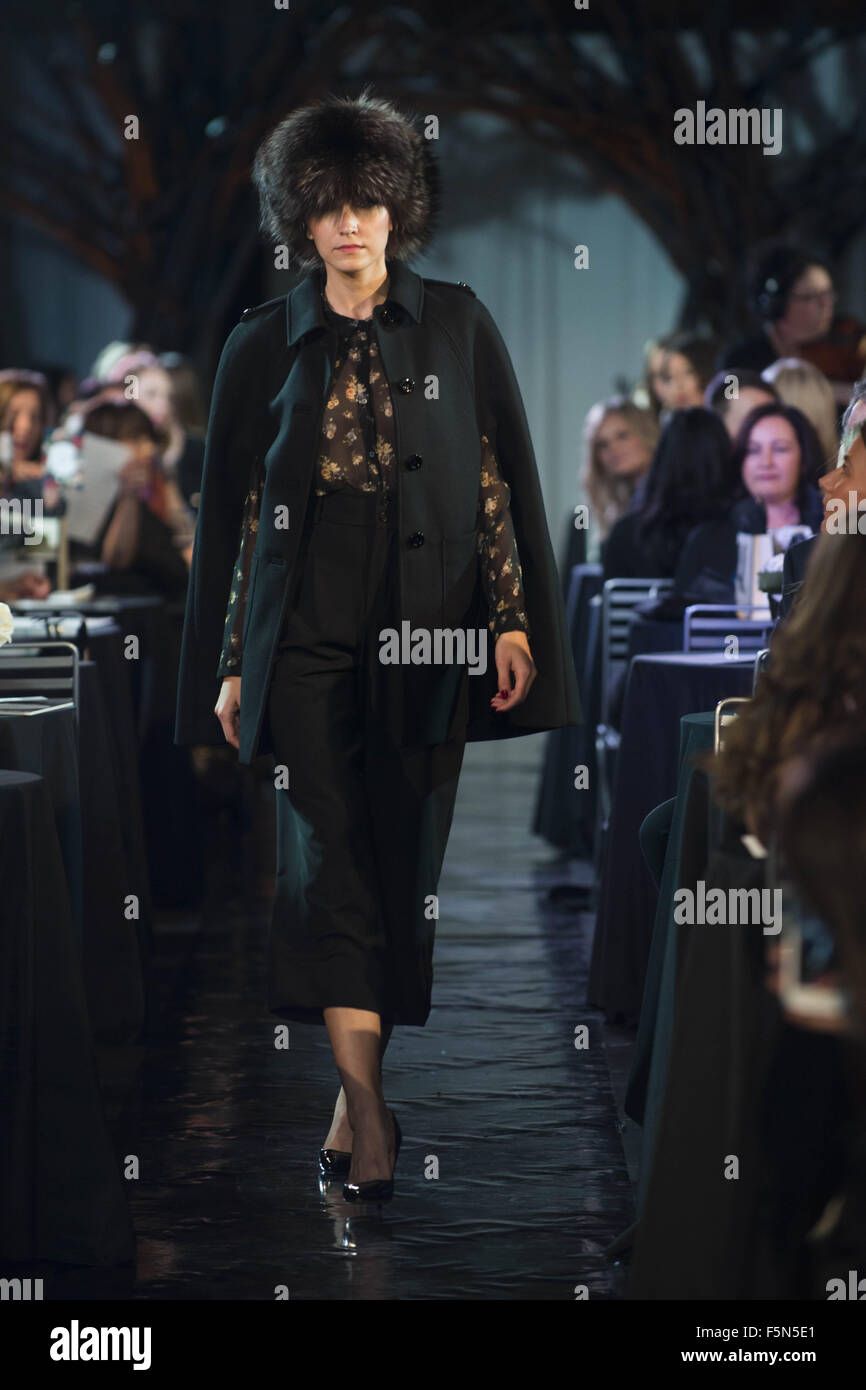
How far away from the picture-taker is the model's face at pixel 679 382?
22.9 ft

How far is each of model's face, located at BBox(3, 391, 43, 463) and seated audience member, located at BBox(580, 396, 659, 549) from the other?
1731mm

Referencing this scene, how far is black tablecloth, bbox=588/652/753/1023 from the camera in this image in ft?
14.1

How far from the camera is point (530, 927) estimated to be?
5.47 metres

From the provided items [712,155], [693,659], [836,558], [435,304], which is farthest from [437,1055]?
[712,155]

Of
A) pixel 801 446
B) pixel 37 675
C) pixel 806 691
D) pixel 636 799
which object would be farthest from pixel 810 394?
pixel 806 691

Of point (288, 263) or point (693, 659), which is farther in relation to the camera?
point (693, 659)

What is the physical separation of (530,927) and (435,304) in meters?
2.48

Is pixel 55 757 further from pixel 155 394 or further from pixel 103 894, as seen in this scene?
pixel 155 394

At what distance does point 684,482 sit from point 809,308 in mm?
1253

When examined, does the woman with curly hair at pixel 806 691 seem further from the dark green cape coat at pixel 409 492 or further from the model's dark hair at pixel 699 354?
the model's dark hair at pixel 699 354

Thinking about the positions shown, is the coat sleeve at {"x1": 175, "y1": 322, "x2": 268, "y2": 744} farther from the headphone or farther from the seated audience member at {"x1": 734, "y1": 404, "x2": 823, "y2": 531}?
the headphone

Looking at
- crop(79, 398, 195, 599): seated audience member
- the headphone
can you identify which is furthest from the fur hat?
the headphone

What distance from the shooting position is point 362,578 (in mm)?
3211
